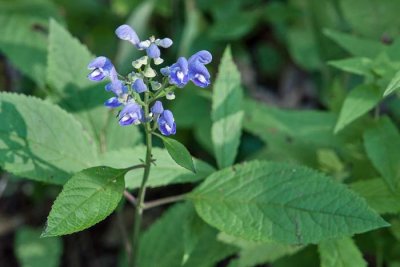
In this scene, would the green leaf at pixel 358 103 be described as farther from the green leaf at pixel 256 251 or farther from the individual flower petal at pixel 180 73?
the individual flower petal at pixel 180 73

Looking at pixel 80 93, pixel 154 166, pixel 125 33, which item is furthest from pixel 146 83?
pixel 80 93

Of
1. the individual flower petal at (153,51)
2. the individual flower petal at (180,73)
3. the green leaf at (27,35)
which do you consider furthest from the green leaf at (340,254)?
the green leaf at (27,35)

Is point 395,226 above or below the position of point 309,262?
above

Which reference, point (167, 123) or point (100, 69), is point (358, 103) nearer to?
point (167, 123)

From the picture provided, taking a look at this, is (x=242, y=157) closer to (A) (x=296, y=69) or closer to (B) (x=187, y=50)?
(B) (x=187, y=50)

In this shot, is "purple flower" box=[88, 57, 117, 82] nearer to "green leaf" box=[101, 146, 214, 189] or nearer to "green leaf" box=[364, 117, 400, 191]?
"green leaf" box=[101, 146, 214, 189]

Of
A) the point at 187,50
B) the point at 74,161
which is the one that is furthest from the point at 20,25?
the point at 74,161
